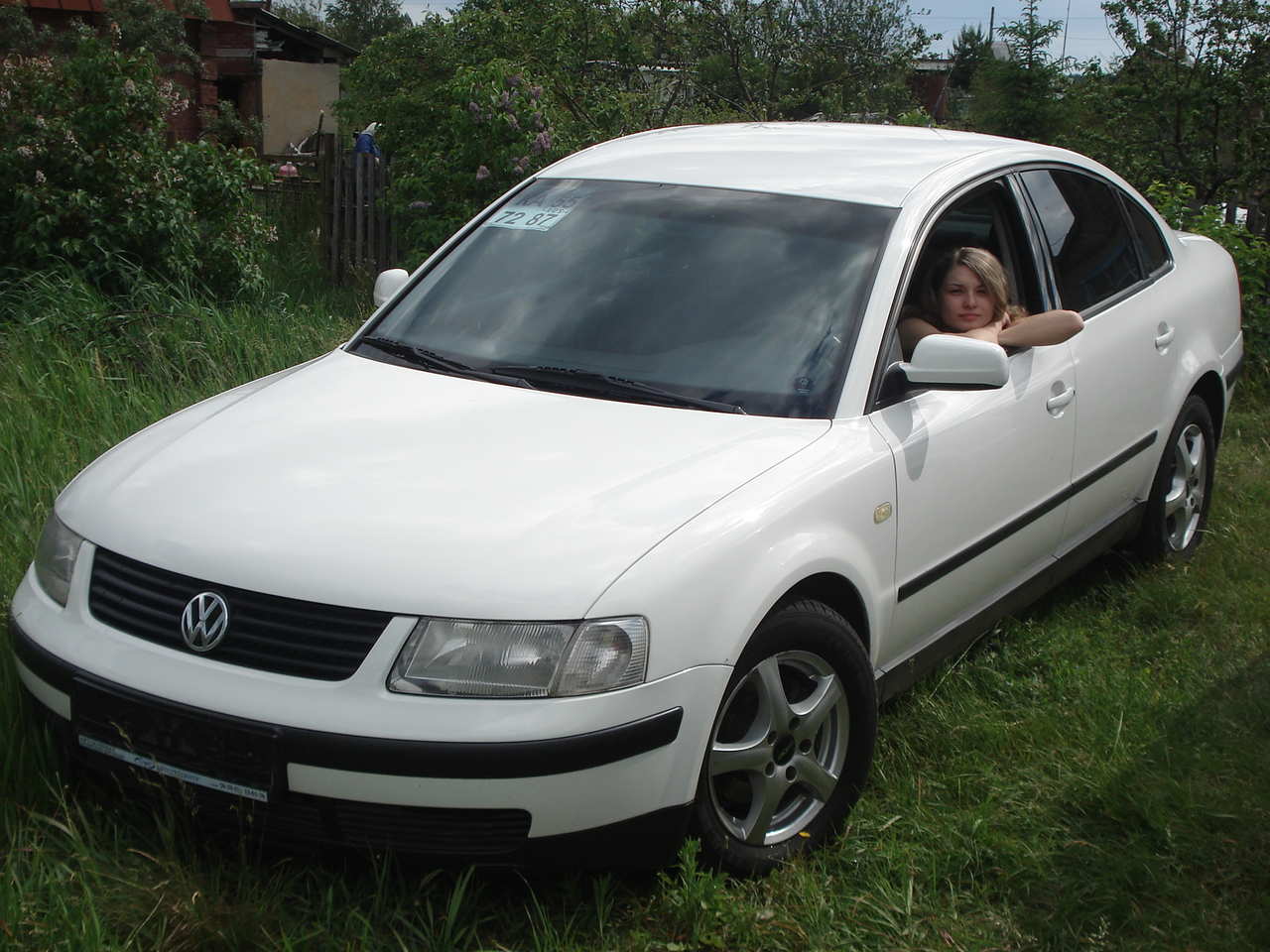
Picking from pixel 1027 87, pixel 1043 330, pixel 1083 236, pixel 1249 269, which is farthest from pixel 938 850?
pixel 1027 87

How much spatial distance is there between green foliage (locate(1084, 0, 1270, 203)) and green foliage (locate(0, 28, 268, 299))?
6731mm

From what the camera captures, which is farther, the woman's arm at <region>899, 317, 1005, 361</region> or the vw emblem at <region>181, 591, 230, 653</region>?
the woman's arm at <region>899, 317, 1005, 361</region>

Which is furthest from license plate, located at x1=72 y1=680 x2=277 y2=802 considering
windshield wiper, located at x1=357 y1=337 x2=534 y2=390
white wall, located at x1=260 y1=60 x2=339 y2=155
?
white wall, located at x1=260 y1=60 x2=339 y2=155

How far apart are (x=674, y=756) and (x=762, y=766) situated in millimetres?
383

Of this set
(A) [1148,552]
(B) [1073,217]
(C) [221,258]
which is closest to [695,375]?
(B) [1073,217]

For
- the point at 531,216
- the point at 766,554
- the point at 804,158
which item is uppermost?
the point at 804,158

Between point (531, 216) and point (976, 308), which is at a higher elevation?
point (531, 216)

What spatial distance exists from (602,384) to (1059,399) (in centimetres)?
146

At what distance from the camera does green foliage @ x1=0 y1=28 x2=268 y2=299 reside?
737 centimetres

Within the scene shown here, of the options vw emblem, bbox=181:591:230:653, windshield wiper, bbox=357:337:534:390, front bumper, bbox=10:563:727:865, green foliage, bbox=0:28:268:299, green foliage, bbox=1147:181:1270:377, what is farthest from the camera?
green foliage, bbox=1147:181:1270:377

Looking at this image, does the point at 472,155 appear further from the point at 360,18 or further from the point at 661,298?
the point at 360,18

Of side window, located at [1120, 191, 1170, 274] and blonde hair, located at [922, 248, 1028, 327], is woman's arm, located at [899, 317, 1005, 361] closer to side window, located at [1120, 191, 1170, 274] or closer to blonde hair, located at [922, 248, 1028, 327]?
blonde hair, located at [922, 248, 1028, 327]

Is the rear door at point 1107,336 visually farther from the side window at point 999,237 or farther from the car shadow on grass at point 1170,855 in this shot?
the car shadow on grass at point 1170,855

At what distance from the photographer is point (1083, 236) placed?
15.7ft
